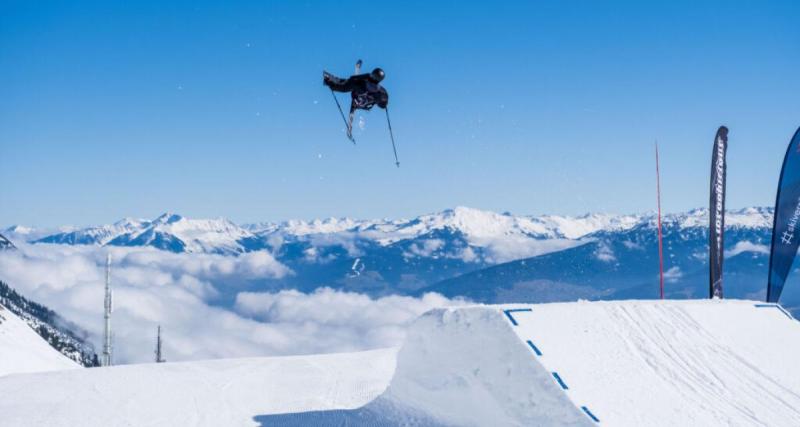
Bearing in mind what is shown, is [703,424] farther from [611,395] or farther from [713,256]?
[713,256]

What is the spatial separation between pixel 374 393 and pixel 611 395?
19.0ft

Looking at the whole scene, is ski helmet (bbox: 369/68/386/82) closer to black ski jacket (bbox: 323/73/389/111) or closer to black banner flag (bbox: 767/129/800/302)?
black ski jacket (bbox: 323/73/389/111)

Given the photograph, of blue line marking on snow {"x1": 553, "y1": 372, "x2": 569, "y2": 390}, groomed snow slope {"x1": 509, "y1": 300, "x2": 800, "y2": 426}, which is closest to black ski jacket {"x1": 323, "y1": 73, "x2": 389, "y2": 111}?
groomed snow slope {"x1": 509, "y1": 300, "x2": 800, "y2": 426}

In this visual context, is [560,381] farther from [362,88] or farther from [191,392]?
[191,392]

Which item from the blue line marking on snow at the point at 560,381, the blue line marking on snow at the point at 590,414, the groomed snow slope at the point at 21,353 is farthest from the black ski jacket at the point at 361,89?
the groomed snow slope at the point at 21,353

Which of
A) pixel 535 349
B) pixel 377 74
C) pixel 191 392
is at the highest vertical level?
pixel 377 74

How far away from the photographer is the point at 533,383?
31.7 feet

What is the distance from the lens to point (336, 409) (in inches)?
486

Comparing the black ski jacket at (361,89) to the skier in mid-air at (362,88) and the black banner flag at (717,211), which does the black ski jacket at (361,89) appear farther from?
the black banner flag at (717,211)

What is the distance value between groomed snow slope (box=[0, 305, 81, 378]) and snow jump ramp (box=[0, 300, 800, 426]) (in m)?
29.8

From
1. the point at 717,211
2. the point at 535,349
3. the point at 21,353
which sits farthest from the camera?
the point at 21,353

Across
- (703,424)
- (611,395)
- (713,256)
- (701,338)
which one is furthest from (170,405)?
(713,256)

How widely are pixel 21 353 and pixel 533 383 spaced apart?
58.5 meters

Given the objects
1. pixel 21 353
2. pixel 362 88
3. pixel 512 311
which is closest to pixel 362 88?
pixel 362 88
